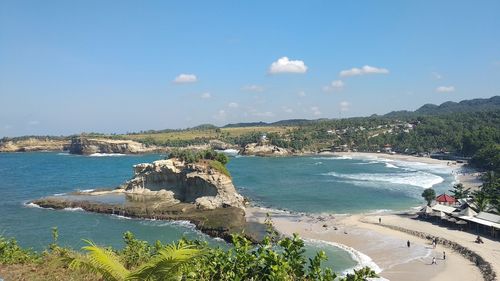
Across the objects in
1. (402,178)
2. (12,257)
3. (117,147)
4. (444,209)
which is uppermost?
(12,257)

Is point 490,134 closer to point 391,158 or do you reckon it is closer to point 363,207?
point 391,158

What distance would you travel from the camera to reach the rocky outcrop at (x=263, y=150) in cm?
17470

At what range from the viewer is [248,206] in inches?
2648

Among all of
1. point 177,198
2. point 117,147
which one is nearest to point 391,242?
point 177,198

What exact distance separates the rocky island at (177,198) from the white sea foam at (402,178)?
3857 centimetres

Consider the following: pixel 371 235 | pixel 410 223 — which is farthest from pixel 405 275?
pixel 410 223

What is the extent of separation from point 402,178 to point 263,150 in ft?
289

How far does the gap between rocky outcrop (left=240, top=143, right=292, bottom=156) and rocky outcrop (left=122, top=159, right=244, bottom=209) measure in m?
100

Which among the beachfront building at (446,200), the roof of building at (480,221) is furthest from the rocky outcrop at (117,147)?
the roof of building at (480,221)

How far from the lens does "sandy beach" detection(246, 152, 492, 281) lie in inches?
1437

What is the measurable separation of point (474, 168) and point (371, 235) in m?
71.5

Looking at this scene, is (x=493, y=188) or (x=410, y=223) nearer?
(x=410, y=223)

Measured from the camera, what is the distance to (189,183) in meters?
69.4

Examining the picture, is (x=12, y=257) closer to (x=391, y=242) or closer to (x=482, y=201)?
(x=391, y=242)
